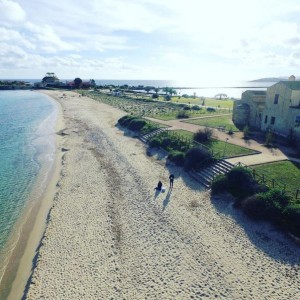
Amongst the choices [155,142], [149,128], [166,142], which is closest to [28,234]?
[166,142]

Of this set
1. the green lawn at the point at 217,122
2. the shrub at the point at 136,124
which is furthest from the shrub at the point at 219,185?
the shrub at the point at 136,124

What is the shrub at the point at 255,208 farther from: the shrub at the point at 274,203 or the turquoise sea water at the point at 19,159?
the turquoise sea water at the point at 19,159

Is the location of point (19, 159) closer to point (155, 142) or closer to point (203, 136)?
point (155, 142)

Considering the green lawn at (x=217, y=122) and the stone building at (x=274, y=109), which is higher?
the stone building at (x=274, y=109)

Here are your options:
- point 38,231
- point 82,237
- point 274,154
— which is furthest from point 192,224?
point 274,154

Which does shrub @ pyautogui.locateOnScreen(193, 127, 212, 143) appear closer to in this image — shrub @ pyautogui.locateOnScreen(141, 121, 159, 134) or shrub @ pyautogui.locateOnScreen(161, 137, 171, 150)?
shrub @ pyautogui.locateOnScreen(161, 137, 171, 150)

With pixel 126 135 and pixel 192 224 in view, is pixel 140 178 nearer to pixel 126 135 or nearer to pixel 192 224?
pixel 192 224
